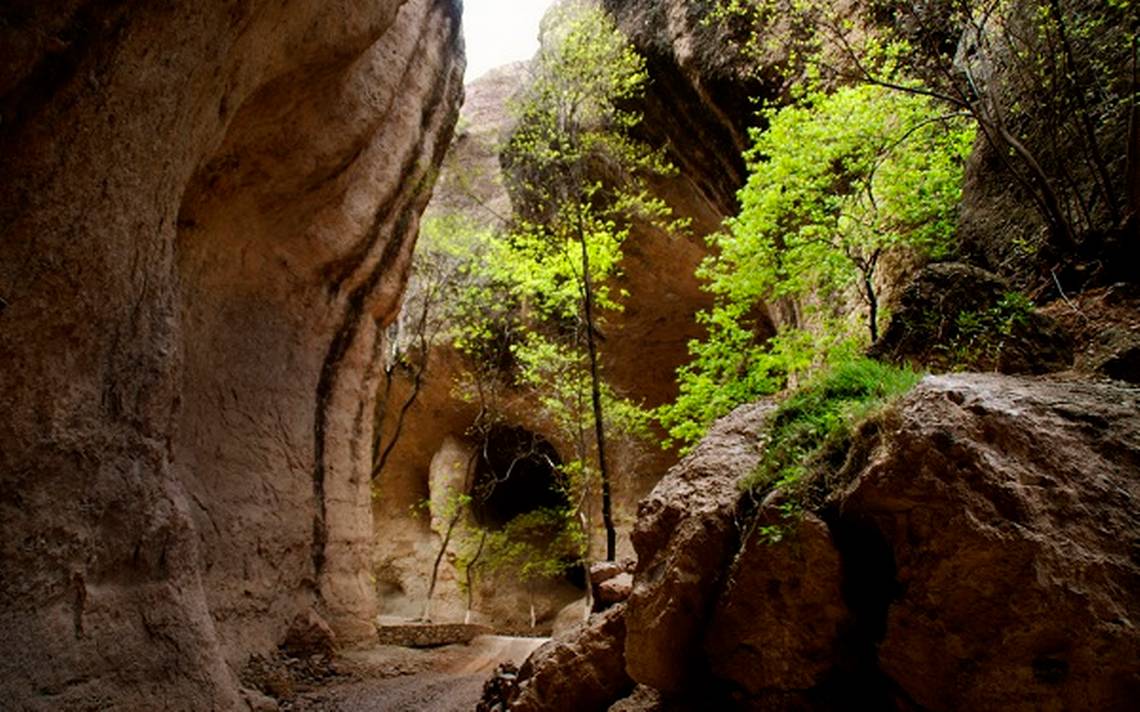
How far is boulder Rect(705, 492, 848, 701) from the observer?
322cm

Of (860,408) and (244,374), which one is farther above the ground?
(244,374)

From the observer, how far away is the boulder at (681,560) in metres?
3.71

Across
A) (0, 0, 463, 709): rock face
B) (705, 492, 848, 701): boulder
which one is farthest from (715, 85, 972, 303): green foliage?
(0, 0, 463, 709): rock face

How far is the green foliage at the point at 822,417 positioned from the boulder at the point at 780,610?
1.00 ft

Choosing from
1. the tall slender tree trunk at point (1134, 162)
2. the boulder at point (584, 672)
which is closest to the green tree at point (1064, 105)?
the tall slender tree trunk at point (1134, 162)

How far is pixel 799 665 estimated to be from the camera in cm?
325

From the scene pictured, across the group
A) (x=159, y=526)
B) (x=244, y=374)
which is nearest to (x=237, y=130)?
(x=244, y=374)

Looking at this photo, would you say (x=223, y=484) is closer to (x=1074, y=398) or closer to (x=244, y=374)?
(x=244, y=374)

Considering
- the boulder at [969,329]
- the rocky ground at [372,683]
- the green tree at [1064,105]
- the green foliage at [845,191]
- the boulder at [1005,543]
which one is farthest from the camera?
the rocky ground at [372,683]

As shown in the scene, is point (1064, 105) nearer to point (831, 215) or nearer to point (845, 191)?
point (831, 215)

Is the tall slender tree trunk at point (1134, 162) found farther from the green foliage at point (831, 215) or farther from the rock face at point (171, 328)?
the rock face at point (171, 328)

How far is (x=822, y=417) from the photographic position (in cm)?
388

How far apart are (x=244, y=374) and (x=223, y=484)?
1377mm

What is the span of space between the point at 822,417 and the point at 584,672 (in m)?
2.41
